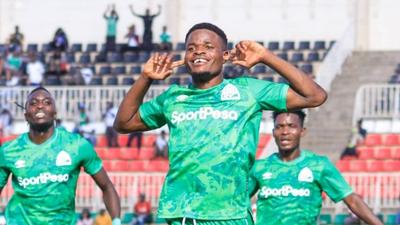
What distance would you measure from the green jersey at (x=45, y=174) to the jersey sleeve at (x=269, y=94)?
357 cm

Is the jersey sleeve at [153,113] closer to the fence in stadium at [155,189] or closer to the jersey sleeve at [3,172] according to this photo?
the jersey sleeve at [3,172]

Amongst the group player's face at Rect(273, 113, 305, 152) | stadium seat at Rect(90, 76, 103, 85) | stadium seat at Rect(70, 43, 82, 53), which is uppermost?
stadium seat at Rect(70, 43, 82, 53)

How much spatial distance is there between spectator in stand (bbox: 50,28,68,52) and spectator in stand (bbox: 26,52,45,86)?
1.63 m

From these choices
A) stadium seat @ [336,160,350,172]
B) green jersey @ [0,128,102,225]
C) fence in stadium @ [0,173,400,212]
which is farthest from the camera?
stadium seat @ [336,160,350,172]

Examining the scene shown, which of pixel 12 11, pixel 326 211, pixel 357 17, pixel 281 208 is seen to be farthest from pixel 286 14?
pixel 281 208

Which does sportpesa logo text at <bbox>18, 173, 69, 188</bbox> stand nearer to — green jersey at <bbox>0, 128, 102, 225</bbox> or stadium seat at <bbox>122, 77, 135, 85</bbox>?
green jersey at <bbox>0, 128, 102, 225</bbox>

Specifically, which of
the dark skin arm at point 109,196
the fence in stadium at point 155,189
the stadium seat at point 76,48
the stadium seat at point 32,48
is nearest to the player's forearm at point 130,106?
the dark skin arm at point 109,196

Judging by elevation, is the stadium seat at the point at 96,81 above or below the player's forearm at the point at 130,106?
below

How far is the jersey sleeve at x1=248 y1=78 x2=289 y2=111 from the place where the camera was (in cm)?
994

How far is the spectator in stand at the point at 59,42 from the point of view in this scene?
3741 cm

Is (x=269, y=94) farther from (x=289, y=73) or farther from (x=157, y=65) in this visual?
(x=157, y=65)

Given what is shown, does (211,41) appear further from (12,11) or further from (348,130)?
(12,11)

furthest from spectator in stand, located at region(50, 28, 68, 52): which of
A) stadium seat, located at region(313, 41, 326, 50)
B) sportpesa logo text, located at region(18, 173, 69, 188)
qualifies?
sportpesa logo text, located at region(18, 173, 69, 188)

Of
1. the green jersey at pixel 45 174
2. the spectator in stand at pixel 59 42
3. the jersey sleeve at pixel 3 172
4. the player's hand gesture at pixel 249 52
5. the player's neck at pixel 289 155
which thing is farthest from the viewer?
the spectator in stand at pixel 59 42
